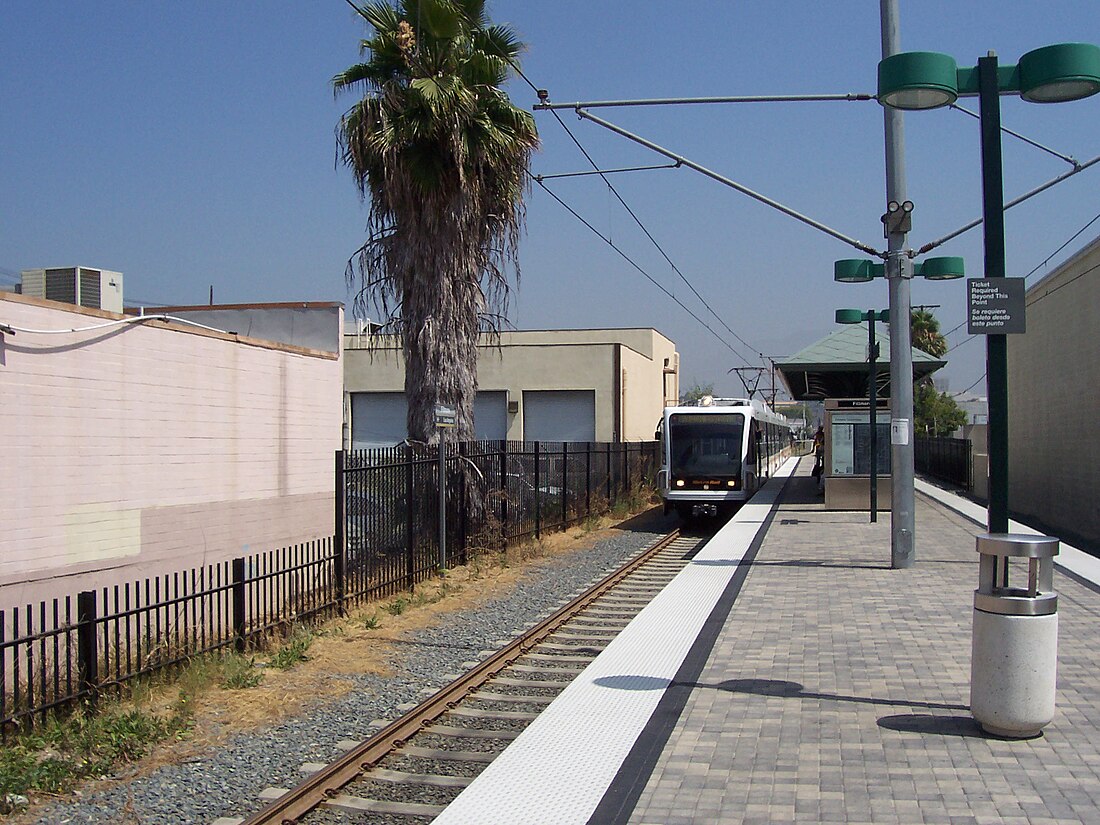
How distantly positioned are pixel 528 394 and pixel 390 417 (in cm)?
560

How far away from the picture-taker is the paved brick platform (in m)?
5.45

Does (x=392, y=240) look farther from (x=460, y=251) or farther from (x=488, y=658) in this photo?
(x=488, y=658)

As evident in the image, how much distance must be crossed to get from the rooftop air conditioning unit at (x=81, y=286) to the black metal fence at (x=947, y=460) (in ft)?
95.3

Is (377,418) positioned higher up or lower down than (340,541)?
higher up

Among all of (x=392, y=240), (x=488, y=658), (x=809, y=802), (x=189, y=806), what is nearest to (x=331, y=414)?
(x=392, y=240)

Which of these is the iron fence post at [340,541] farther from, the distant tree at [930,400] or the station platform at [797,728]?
the distant tree at [930,400]

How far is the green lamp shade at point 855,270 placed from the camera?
56.2 feet

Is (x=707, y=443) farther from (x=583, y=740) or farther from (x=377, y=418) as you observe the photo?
(x=377, y=418)

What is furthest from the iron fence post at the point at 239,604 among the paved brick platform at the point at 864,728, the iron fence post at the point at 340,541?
the paved brick platform at the point at 864,728

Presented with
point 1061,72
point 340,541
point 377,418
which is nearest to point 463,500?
point 340,541

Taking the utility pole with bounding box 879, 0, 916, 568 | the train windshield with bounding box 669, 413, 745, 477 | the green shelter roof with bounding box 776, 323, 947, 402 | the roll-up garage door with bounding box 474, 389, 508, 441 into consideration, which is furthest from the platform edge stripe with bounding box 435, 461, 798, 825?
the roll-up garage door with bounding box 474, 389, 508, 441

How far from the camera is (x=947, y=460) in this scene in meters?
44.4

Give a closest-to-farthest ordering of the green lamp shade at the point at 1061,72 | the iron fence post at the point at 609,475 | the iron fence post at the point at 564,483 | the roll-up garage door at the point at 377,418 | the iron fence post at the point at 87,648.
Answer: the green lamp shade at the point at 1061,72
the iron fence post at the point at 87,648
the iron fence post at the point at 564,483
the iron fence post at the point at 609,475
the roll-up garage door at the point at 377,418

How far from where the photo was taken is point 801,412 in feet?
617
